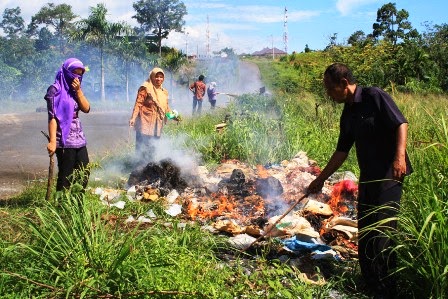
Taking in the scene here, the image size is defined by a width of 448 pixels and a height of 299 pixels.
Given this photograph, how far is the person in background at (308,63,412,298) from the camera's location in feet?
11.5

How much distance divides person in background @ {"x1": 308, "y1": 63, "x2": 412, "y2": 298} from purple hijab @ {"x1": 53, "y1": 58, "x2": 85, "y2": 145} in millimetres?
3041

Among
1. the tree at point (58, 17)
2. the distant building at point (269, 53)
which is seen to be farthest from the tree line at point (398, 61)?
the distant building at point (269, 53)

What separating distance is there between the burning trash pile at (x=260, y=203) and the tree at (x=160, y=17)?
39276 millimetres

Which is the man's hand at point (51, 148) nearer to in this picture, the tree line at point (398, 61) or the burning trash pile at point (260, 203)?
the burning trash pile at point (260, 203)

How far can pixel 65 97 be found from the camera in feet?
17.6

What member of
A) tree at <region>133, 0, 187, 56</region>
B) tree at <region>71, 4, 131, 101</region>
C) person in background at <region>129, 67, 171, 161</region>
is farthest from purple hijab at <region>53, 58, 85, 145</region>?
tree at <region>133, 0, 187, 56</region>

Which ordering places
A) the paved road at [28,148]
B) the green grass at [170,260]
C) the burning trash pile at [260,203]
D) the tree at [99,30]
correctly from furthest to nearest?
the tree at [99,30]
the paved road at [28,148]
the burning trash pile at [260,203]
the green grass at [170,260]

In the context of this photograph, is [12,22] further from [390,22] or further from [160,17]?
[390,22]

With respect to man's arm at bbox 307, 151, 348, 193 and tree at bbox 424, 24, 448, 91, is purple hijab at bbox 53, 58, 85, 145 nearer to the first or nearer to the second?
man's arm at bbox 307, 151, 348, 193

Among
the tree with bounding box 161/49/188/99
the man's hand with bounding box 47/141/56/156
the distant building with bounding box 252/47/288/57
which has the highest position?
the distant building with bounding box 252/47/288/57

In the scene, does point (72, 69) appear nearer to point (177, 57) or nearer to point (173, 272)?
point (173, 272)

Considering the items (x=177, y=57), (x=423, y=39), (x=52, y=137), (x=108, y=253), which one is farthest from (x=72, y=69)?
(x=177, y=57)

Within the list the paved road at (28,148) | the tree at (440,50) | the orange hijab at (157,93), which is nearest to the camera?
the orange hijab at (157,93)

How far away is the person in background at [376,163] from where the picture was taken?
351cm
